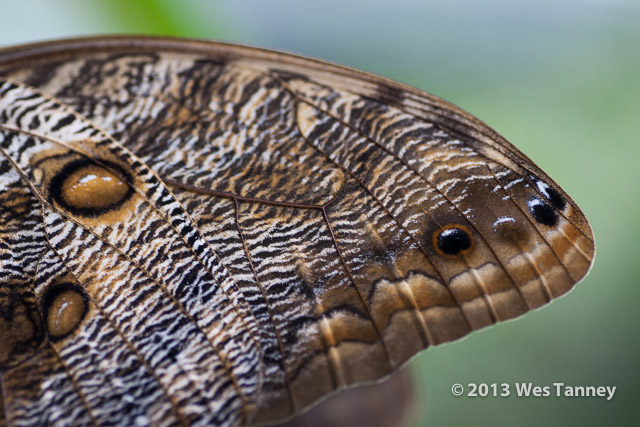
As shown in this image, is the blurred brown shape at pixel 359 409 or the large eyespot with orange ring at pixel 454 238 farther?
the blurred brown shape at pixel 359 409

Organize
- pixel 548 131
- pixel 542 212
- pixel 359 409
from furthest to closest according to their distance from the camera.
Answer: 1. pixel 548 131
2. pixel 359 409
3. pixel 542 212

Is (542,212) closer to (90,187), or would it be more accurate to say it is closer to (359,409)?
(359,409)

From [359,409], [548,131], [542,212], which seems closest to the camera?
[542,212]

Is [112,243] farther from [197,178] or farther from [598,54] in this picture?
[598,54]

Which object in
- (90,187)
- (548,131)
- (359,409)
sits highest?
(548,131)

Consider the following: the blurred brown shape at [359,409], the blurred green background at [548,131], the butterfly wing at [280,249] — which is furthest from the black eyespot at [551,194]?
the blurred green background at [548,131]

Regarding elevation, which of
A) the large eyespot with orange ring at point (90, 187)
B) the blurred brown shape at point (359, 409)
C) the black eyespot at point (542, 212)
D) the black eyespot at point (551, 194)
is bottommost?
the blurred brown shape at point (359, 409)

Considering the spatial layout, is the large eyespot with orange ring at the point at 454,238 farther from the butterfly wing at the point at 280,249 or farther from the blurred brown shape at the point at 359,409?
the blurred brown shape at the point at 359,409

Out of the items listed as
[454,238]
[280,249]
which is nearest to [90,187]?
[280,249]
